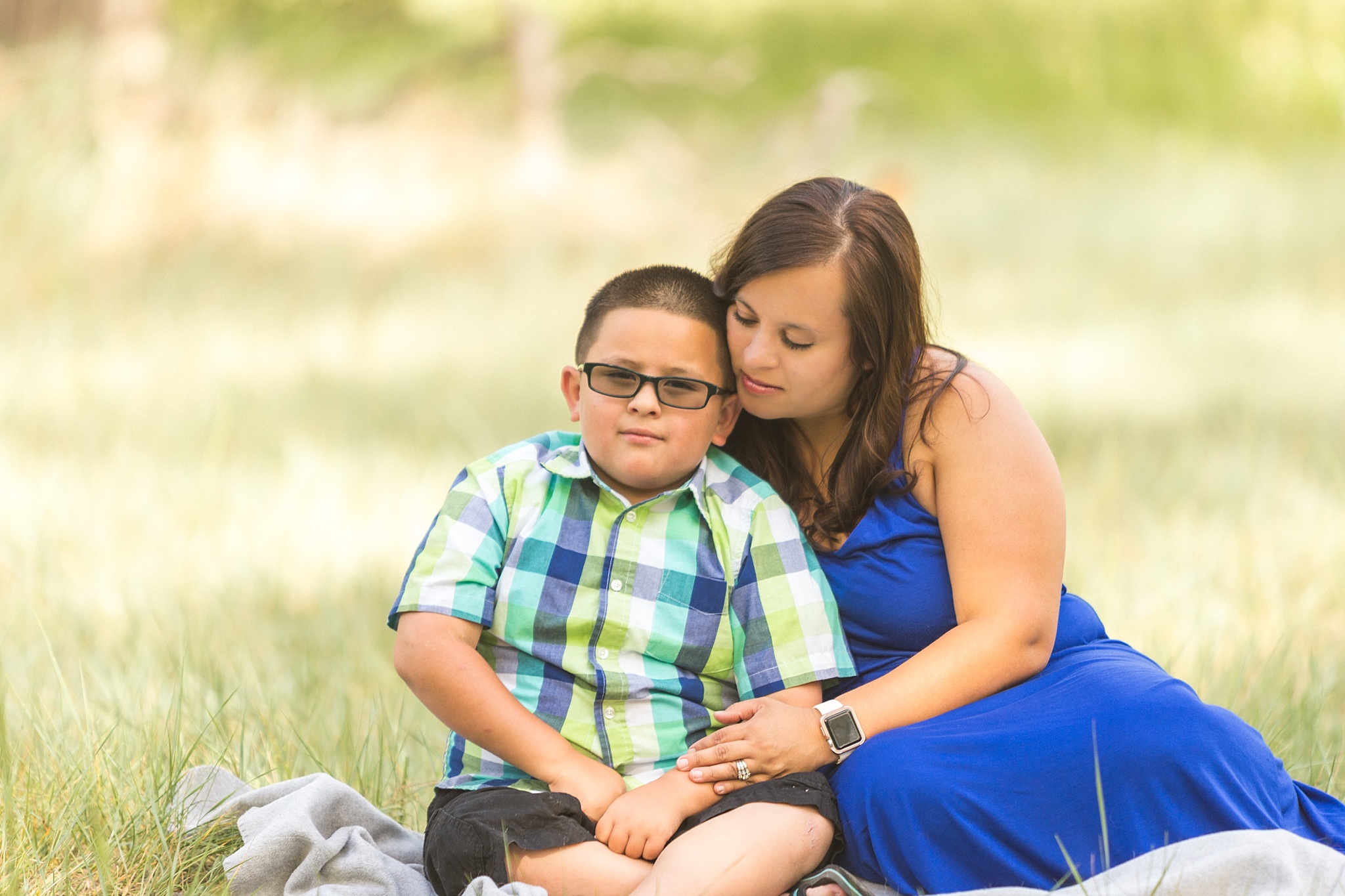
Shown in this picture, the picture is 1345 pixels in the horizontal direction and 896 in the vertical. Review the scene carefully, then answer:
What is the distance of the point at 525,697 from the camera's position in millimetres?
2246

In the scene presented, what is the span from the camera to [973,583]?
88.0 inches

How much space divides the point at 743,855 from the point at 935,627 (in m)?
0.57

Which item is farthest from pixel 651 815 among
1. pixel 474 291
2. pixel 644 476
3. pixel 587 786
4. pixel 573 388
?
pixel 474 291

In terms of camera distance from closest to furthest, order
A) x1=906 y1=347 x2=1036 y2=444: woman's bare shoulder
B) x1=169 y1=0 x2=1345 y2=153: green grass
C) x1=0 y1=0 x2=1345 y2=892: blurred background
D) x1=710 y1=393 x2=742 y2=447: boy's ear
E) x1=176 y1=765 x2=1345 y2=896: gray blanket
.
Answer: x1=176 y1=765 x2=1345 y2=896: gray blanket → x1=906 y1=347 x2=1036 y2=444: woman's bare shoulder → x1=710 y1=393 x2=742 y2=447: boy's ear → x1=0 y1=0 x2=1345 y2=892: blurred background → x1=169 y1=0 x2=1345 y2=153: green grass

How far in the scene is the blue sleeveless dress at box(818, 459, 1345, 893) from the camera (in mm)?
2014

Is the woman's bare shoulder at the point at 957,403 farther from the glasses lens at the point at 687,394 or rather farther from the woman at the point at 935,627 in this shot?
the glasses lens at the point at 687,394

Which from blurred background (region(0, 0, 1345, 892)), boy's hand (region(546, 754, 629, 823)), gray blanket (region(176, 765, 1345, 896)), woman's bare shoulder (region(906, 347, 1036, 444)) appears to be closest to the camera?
gray blanket (region(176, 765, 1345, 896))

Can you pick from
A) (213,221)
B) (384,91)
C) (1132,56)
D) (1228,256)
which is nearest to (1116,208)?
(1228,256)

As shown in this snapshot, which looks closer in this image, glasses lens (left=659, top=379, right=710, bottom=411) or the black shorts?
the black shorts

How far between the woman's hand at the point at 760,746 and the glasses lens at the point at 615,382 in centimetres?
59

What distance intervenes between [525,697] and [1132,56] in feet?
41.7

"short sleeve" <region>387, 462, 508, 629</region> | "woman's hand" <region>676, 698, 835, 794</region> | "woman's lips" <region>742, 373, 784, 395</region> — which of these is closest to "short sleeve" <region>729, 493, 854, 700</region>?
"woman's hand" <region>676, 698, 835, 794</region>

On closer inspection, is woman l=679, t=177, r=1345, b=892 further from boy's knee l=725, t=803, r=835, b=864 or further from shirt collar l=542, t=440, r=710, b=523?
shirt collar l=542, t=440, r=710, b=523

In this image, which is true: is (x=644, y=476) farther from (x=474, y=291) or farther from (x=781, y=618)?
(x=474, y=291)
